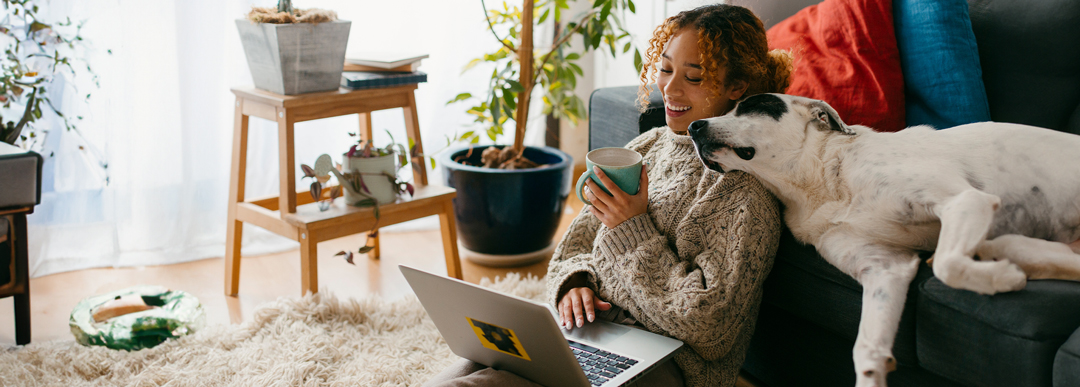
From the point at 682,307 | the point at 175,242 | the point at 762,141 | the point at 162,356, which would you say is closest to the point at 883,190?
the point at 762,141

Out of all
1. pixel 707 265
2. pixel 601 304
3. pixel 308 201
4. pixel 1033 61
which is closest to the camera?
pixel 707 265

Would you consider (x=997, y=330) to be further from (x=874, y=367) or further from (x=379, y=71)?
(x=379, y=71)

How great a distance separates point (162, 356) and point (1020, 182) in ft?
5.70

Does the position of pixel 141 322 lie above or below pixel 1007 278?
below

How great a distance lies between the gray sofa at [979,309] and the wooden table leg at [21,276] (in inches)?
58.2

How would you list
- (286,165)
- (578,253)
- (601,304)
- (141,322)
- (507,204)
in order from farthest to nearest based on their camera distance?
(507,204)
(286,165)
(141,322)
(578,253)
(601,304)

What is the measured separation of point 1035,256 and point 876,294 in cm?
22

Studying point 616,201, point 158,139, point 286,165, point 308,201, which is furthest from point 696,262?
point 158,139

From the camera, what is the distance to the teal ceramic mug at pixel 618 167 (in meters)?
1.13

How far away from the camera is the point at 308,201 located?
6.91 ft

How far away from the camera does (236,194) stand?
202 cm

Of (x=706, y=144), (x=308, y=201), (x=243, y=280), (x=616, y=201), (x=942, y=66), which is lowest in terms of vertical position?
(x=243, y=280)

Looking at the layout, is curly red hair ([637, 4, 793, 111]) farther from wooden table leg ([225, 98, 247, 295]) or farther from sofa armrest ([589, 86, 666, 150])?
wooden table leg ([225, 98, 247, 295])

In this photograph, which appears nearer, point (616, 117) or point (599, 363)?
point (599, 363)
